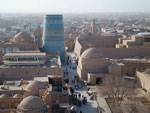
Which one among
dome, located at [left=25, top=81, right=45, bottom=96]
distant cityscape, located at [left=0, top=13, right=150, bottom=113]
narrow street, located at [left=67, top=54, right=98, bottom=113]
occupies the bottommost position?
narrow street, located at [left=67, top=54, right=98, bottom=113]

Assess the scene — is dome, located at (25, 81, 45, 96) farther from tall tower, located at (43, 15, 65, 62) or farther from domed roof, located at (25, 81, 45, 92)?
tall tower, located at (43, 15, 65, 62)

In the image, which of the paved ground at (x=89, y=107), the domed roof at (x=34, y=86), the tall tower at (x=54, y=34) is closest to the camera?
the domed roof at (x=34, y=86)

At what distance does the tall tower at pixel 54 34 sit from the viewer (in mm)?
34750

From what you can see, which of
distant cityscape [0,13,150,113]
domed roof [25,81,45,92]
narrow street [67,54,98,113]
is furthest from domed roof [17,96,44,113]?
narrow street [67,54,98,113]

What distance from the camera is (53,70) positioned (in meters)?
26.7

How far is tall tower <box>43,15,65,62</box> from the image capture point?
114 feet

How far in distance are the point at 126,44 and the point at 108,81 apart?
11.7 meters

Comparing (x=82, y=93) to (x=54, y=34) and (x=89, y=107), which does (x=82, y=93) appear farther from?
(x=54, y=34)

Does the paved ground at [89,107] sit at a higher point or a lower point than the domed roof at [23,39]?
lower

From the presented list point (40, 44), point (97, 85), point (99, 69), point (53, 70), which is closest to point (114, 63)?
point (99, 69)

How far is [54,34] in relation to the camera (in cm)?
3488

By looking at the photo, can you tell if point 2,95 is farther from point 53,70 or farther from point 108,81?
point 108,81

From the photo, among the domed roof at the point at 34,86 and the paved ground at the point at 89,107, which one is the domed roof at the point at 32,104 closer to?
the domed roof at the point at 34,86

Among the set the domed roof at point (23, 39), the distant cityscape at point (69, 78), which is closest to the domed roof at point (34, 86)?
the distant cityscape at point (69, 78)
